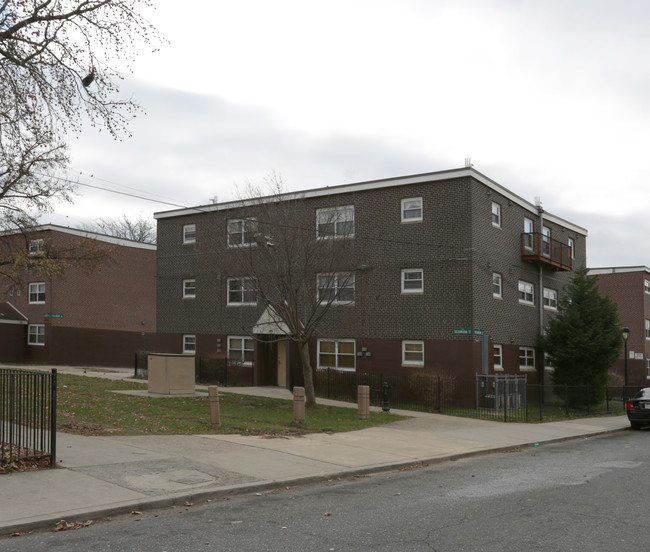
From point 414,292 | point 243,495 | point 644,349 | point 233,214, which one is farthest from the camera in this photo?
point 644,349

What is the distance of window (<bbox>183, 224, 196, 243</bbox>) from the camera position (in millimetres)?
33500

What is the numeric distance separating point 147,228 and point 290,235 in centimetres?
5229

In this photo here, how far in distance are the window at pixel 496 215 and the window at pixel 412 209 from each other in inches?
131

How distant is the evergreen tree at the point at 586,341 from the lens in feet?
95.2

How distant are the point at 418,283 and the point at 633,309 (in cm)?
2292

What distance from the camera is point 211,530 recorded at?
7098 mm

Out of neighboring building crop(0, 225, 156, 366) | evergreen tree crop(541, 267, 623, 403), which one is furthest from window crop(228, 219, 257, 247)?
neighboring building crop(0, 225, 156, 366)

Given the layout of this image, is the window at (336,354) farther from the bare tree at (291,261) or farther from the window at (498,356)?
A: the bare tree at (291,261)

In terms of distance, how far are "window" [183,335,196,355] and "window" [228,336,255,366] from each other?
2527 millimetres

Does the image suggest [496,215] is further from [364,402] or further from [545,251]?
[364,402]

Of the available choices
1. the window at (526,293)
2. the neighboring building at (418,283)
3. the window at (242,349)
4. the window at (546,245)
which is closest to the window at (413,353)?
the neighboring building at (418,283)

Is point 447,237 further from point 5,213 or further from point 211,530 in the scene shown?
point 211,530

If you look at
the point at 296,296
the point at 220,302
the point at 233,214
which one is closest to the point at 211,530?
the point at 296,296

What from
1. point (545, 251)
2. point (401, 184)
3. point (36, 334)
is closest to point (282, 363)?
point (401, 184)
